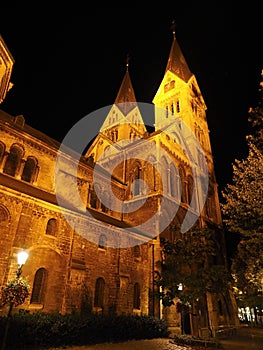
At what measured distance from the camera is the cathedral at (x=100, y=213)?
15.3m

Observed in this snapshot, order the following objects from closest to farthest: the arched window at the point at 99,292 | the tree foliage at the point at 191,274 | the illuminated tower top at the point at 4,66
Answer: the illuminated tower top at the point at 4,66 → the tree foliage at the point at 191,274 → the arched window at the point at 99,292

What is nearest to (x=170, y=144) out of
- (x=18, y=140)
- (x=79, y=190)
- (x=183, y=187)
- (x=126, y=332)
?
(x=183, y=187)

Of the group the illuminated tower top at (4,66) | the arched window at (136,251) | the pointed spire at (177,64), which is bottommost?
the arched window at (136,251)

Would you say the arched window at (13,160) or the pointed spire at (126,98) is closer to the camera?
the arched window at (13,160)

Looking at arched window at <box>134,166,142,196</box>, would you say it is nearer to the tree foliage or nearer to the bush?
the tree foliage

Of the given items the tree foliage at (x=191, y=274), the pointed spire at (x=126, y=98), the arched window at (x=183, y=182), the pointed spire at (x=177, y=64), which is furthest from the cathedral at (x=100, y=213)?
the pointed spire at (x=177, y=64)

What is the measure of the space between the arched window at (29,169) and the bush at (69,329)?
10.5m

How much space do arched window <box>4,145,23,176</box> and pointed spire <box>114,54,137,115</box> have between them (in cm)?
2642

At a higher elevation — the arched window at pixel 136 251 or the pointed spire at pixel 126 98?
the pointed spire at pixel 126 98

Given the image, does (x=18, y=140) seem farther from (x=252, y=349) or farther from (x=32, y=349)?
(x=252, y=349)

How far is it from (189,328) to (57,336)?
11081 mm

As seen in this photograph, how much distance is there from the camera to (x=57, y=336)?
38.9ft

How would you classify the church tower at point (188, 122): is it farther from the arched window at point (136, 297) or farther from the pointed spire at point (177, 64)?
the arched window at point (136, 297)

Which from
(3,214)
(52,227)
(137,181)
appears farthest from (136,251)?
(3,214)
